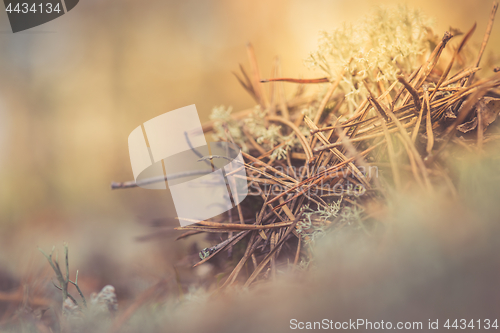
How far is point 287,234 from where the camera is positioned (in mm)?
357

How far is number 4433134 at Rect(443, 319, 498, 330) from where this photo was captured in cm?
22

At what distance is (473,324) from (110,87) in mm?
1124

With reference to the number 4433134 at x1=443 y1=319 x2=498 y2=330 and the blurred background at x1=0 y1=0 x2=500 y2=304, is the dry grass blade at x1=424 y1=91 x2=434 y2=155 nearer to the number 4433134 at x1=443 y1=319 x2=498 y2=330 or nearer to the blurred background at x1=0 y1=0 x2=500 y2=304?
the number 4433134 at x1=443 y1=319 x2=498 y2=330

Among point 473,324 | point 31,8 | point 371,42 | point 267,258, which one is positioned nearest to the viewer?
point 473,324

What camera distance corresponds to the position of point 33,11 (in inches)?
32.8

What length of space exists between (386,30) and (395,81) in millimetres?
155

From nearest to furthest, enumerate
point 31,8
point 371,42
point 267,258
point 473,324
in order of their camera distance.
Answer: point 473,324 → point 267,258 → point 371,42 → point 31,8

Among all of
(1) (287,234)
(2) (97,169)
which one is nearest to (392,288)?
(1) (287,234)

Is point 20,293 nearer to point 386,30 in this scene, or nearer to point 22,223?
point 22,223

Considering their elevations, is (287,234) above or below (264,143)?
below
